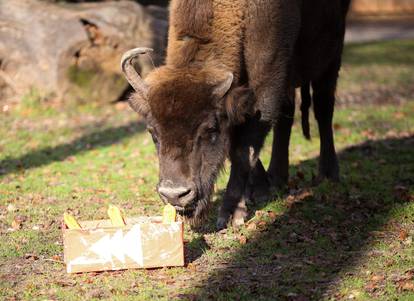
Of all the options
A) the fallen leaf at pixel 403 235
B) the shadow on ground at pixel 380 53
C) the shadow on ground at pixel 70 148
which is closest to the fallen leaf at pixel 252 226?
the fallen leaf at pixel 403 235

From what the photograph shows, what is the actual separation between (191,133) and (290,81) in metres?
1.66

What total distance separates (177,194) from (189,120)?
0.59 m

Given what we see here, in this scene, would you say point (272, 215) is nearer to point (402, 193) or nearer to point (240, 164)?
point (240, 164)

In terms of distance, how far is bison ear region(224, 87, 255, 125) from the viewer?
6379 mm

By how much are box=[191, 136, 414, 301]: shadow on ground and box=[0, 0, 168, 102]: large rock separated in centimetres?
504

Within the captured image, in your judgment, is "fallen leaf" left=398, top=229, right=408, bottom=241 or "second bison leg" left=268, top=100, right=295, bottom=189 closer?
"fallen leaf" left=398, top=229, right=408, bottom=241

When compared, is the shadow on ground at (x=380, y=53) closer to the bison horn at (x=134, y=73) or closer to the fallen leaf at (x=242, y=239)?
the fallen leaf at (x=242, y=239)

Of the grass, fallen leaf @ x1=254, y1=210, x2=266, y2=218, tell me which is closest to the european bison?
fallen leaf @ x1=254, y1=210, x2=266, y2=218

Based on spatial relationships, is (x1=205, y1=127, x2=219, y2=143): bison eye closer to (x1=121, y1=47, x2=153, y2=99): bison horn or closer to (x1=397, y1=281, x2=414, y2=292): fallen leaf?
(x1=121, y1=47, x2=153, y2=99): bison horn

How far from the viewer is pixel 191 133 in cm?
612

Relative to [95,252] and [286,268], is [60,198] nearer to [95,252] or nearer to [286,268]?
[95,252]

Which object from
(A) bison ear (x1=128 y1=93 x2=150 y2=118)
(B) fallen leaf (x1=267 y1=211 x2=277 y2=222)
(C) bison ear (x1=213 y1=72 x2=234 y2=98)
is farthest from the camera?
(B) fallen leaf (x1=267 y1=211 x2=277 y2=222)

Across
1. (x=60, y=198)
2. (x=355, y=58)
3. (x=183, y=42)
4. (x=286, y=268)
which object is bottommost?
(x=355, y=58)

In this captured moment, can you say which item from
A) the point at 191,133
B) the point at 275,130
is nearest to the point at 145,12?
the point at 275,130
